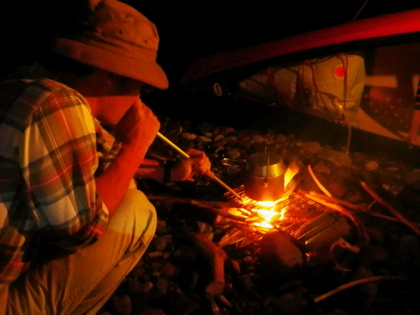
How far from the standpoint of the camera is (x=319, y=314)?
9.16ft

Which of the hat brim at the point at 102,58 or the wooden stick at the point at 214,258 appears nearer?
the hat brim at the point at 102,58

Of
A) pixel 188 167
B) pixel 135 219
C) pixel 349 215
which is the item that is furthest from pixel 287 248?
pixel 135 219

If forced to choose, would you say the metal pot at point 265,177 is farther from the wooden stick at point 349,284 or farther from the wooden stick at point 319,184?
the wooden stick at point 349,284

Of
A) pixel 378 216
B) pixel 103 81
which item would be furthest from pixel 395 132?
pixel 103 81

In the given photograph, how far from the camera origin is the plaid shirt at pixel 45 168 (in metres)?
1.73

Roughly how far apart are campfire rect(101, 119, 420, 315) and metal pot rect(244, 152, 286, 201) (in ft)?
0.28

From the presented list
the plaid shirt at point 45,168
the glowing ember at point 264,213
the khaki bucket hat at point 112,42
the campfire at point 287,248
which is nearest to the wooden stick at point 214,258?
the campfire at point 287,248

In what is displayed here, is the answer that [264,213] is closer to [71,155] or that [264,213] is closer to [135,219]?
[135,219]

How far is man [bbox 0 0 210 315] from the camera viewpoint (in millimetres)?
1758

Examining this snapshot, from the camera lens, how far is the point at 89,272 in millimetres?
2354

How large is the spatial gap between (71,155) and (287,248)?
1.69m

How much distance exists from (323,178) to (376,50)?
1.52 m

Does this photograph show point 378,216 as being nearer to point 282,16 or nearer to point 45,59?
point 45,59

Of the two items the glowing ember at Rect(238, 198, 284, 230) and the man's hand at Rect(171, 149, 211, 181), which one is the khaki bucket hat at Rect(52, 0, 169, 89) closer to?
the man's hand at Rect(171, 149, 211, 181)
